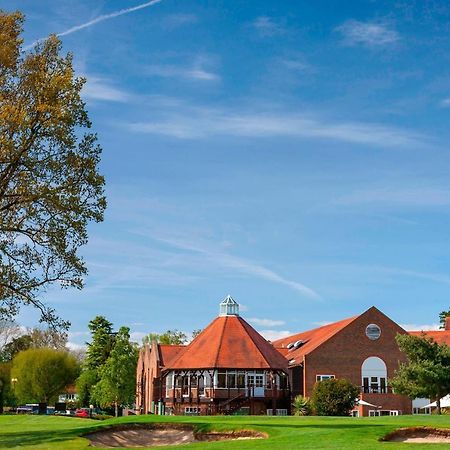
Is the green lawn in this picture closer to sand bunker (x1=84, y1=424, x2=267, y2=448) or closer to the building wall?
sand bunker (x1=84, y1=424, x2=267, y2=448)

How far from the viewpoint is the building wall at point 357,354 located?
6662 centimetres

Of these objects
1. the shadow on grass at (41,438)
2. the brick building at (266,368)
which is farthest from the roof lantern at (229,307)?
the shadow on grass at (41,438)

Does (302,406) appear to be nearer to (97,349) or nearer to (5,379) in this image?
(97,349)

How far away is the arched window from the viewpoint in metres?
67.5

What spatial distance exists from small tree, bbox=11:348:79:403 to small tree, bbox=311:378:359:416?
47929mm

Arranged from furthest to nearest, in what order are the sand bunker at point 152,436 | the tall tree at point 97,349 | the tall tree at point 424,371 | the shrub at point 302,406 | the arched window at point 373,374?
1. the tall tree at point 97,349
2. the arched window at point 373,374
3. the shrub at point 302,406
4. the tall tree at point 424,371
5. the sand bunker at point 152,436

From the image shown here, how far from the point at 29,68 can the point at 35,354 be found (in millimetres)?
68076

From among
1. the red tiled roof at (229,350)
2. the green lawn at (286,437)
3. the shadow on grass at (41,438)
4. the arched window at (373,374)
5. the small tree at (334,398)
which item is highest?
the red tiled roof at (229,350)

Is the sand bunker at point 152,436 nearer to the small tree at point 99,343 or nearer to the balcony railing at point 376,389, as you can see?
the balcony railing at point 376,389

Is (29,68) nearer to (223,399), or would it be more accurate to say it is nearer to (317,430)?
(317,430)

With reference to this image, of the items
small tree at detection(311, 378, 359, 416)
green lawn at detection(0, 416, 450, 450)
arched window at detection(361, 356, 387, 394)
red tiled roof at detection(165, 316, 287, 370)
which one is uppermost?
red tiled roof at detection(165, 316, 287, 370)

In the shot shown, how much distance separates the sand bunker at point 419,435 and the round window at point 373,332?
138 ft

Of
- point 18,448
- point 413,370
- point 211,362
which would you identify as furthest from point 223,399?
point 18,448

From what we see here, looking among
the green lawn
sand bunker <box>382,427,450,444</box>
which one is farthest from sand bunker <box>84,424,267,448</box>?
sand bunker <box>382,427,450,444</box>
